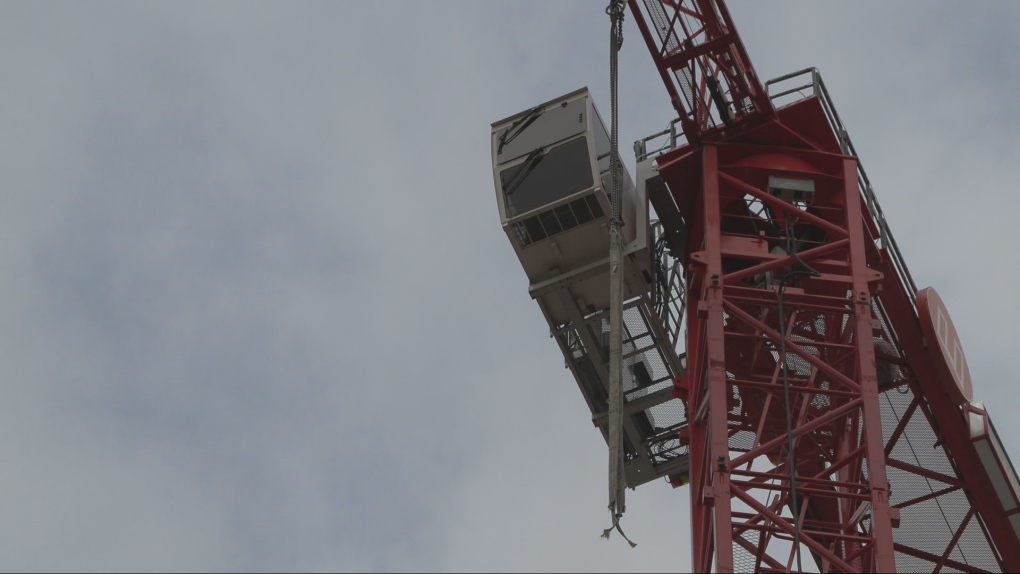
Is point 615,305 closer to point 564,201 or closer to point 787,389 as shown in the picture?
point 564,201

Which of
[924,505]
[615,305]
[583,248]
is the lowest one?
[924,505]

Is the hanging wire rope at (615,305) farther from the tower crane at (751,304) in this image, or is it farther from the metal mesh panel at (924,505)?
the metal mesh panel at (924,505)

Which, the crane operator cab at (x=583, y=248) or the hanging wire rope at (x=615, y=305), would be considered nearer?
the hanging wire rope at (x=615, y=305)

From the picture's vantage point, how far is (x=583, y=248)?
26094 millimetres

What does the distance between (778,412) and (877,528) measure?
439 cm

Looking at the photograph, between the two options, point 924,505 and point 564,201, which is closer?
point 564,201

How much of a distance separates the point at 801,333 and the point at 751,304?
1842 millimetres

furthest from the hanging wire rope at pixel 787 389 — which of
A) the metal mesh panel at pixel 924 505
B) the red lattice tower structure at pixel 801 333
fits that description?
the metal mesh panel at pixel 924 505

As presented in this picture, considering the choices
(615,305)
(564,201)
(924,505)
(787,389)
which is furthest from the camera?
(924,505)

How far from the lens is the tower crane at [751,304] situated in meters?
23.2

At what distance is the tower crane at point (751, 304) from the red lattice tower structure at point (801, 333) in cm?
4

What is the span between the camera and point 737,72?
24922mm

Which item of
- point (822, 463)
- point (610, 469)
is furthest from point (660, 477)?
point (610, 469)

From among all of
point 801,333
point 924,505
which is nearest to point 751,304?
point 801,333
